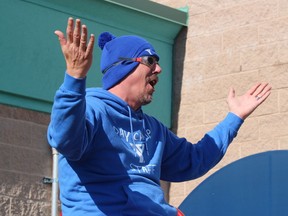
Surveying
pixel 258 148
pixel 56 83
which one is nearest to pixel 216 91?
pixel 258 148

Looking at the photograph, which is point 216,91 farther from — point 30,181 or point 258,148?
point 30,181

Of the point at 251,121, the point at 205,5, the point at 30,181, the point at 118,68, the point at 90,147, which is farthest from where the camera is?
the point at 205,5

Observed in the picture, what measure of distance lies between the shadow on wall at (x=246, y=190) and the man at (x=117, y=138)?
7.65 feet

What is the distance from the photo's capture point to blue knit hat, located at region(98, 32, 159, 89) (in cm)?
457

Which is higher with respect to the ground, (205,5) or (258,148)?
(205,5)

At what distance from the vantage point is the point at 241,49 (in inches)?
315

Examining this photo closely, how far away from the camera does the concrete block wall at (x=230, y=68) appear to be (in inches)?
303

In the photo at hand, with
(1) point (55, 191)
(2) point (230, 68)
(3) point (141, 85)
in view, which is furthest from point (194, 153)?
(2) point (230, 68)

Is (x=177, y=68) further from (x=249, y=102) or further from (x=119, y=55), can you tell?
(x=119, y=55)

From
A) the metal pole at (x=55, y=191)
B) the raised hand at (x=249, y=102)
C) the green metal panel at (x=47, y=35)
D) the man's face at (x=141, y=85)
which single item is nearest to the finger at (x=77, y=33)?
the man's face at (x=141, y=85)

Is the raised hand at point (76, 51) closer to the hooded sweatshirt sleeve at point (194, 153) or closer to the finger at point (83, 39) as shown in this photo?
the finger at point (83, 39)

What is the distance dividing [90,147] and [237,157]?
3.68 meters

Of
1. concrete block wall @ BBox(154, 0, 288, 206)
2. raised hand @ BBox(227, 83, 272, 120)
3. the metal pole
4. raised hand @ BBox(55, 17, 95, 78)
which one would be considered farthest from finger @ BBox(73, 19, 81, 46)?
concrete block wall @ BBox(154, 0, 288, 206)

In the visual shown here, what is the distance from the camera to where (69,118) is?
157 inches
